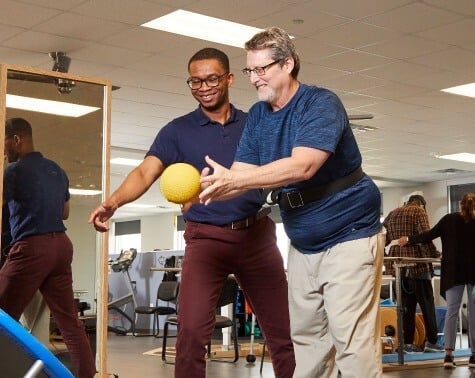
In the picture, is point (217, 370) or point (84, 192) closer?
point (84, 192)

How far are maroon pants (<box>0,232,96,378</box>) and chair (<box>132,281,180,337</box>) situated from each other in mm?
6730

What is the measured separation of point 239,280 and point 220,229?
10.1 inches

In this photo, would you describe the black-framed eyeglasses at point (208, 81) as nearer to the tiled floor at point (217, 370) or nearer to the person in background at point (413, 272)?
the tiled floor at point (217, 370)

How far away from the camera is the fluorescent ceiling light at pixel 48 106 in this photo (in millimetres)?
5660

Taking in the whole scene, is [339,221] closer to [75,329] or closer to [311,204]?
[311,204]

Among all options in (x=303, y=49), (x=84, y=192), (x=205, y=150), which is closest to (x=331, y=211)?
(x=205, y=150)

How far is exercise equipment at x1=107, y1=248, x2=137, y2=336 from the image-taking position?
45.1 feet

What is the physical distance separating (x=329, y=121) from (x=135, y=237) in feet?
75.9

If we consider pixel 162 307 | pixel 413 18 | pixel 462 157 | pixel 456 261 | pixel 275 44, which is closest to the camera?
pixel 275 44

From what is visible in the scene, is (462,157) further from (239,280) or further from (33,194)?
(239,280)

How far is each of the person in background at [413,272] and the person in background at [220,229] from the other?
5365 millimetres

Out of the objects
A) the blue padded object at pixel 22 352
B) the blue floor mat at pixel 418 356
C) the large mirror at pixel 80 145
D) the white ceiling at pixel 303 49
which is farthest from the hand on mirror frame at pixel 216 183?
the blue floor mat at pixel 418 356

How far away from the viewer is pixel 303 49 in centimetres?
814

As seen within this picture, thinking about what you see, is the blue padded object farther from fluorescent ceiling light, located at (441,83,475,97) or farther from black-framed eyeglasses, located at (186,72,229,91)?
fluorescent ceiling light, located at (441,83,475,97)
